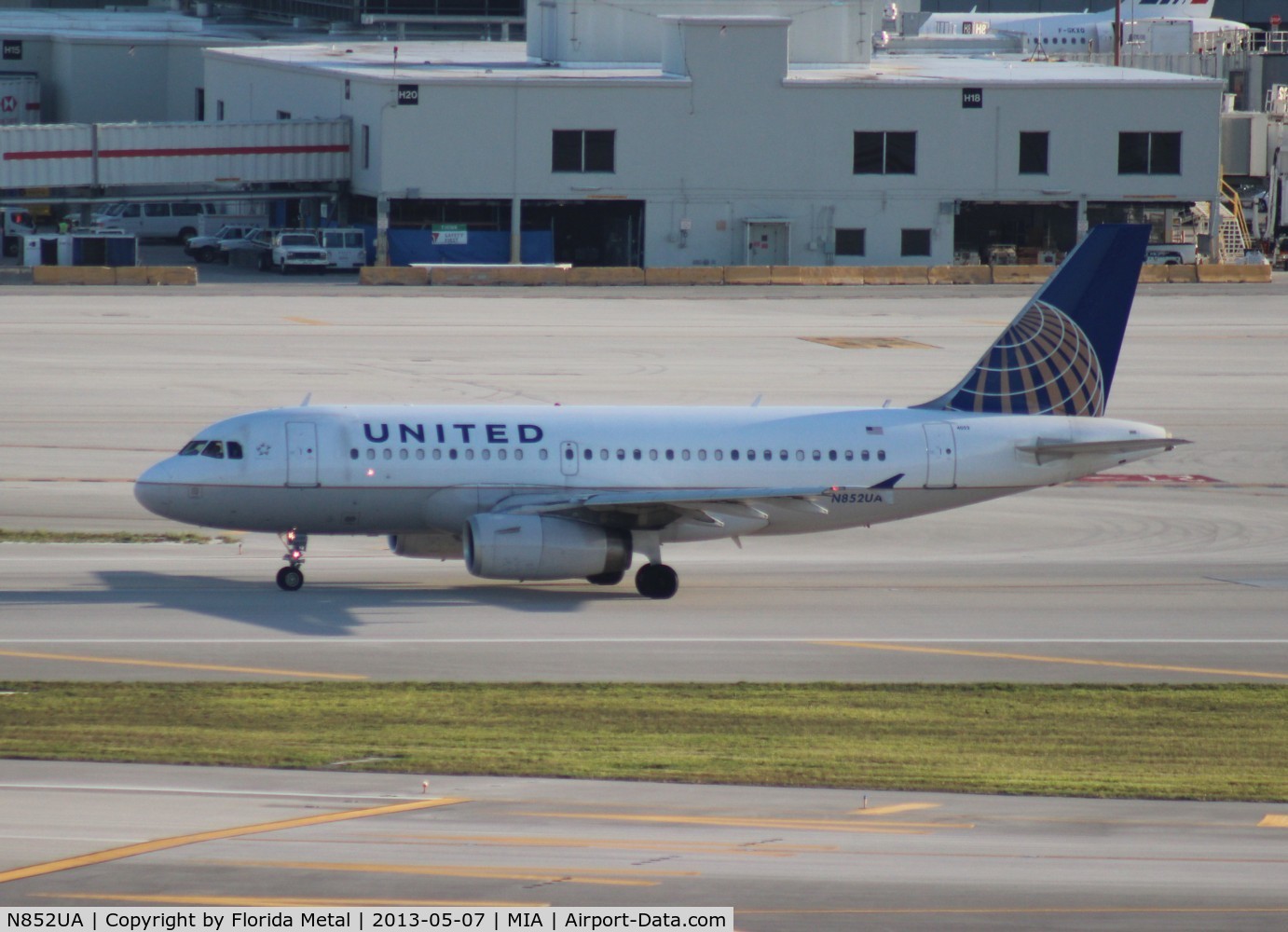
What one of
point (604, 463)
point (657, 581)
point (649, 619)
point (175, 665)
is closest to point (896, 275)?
point (604, 463)

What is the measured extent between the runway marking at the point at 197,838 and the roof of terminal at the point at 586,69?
76.5 meters

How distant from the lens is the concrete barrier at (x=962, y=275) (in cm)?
9538

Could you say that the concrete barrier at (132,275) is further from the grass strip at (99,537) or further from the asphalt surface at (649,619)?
the grass strip at (99,537)

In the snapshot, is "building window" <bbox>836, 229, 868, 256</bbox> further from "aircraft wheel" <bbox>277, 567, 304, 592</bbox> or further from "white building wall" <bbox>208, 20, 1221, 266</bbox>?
"aircraft wheel" <bbox>277, 567, 304, 592</bbox>

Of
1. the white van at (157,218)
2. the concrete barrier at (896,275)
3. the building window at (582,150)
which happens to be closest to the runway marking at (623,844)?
the concrete barrier at (896,275)

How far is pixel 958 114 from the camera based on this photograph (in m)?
97.1

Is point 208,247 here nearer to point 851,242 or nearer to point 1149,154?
point 851,242

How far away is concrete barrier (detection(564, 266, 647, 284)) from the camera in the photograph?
91688 millimetres

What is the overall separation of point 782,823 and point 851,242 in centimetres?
8038

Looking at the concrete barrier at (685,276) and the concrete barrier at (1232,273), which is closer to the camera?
the concrete barrier at (685,276)

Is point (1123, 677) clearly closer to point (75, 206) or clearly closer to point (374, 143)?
point (374, 143)

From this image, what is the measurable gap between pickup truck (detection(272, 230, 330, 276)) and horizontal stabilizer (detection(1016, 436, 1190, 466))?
64789 millimetres

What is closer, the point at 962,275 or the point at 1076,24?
the point at 962,275

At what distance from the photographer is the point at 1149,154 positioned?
99.3 meters
